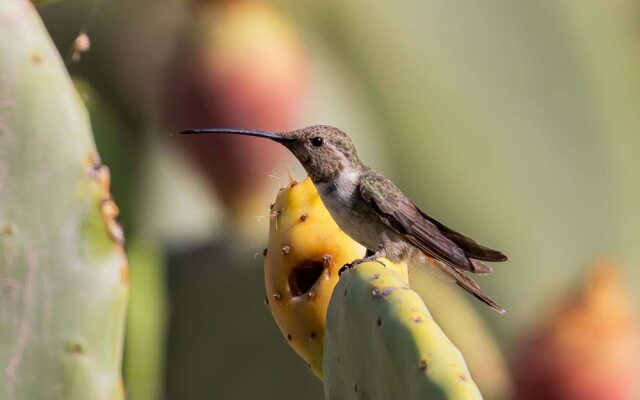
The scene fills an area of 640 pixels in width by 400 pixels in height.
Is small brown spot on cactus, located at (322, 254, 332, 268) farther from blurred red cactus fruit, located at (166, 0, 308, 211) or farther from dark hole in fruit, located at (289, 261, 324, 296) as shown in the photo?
blurred red cactus fruit, located at (166, 0, 308, 211)

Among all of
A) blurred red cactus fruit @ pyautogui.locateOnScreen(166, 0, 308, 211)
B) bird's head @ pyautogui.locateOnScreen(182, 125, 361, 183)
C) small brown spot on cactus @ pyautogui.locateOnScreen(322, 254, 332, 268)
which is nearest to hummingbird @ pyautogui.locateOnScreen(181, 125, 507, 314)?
bird's head @ pyautogui.locateOnScreen(182, 125, 361, 183)

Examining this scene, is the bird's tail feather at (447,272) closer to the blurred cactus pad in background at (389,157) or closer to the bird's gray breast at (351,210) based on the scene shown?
the bird's gray breast at (351,210)

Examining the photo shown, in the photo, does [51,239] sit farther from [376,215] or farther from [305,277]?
[376,215]

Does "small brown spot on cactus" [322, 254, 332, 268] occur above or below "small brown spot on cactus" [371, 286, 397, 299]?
below

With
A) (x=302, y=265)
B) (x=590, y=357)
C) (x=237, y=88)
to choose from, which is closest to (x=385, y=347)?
(x=302, y=265)

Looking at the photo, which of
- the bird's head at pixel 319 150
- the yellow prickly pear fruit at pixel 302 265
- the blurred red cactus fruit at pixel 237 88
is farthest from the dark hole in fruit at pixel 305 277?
the blurred red cactus fruit at pixel 237 88

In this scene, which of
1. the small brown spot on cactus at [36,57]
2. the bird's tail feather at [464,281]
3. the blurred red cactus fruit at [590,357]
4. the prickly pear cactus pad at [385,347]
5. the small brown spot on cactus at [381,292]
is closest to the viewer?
the prickly pear cactus pad at [385,347]
